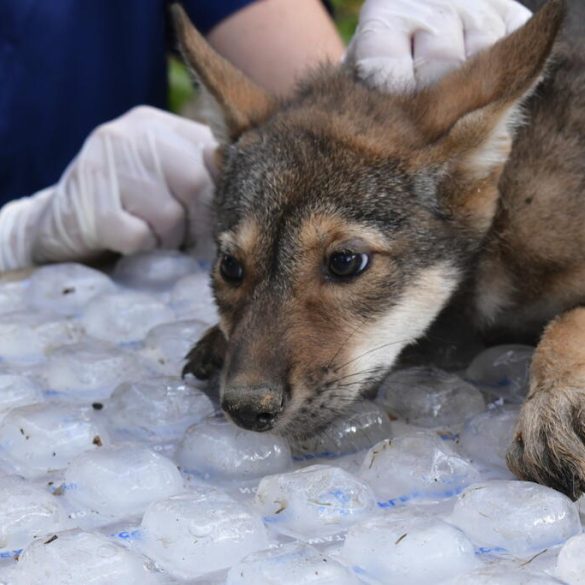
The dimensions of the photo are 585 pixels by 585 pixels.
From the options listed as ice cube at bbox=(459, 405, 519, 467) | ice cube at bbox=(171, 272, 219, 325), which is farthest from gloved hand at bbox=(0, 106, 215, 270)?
ice cube at bbox=(459, 405, 519, 467)

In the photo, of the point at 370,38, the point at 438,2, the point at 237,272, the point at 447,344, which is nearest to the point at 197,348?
the point at 237,272

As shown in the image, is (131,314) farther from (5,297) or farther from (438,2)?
(438,2)

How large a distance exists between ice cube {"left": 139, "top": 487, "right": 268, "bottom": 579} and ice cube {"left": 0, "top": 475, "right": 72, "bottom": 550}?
0.15 meters

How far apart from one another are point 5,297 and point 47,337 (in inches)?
16.4

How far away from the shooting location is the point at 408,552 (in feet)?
4.98

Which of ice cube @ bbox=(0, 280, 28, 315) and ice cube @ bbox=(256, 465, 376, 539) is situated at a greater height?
ice cube @ bbox=(256, 465, 376, 539)

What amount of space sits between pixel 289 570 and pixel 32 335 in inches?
49.5

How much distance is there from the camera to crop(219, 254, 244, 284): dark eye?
7.05 feet

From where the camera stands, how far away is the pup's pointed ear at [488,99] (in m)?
2.08

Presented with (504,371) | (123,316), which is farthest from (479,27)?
(123,316)

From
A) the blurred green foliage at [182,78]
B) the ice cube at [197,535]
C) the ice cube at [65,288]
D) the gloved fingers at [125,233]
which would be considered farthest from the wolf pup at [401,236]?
the blurred green foliage at [182,78]

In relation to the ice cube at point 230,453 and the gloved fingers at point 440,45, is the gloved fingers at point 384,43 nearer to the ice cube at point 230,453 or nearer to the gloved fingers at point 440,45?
the gloved fingers at point 440,45

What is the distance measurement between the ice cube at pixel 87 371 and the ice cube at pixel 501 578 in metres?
1.03

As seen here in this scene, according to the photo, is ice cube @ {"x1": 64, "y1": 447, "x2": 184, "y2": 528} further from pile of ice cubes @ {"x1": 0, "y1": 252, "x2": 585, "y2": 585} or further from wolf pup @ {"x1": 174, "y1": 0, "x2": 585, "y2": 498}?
wolf pup @ {"x1": 174, "y1": 0, "x2": 585, "y2": 498}
